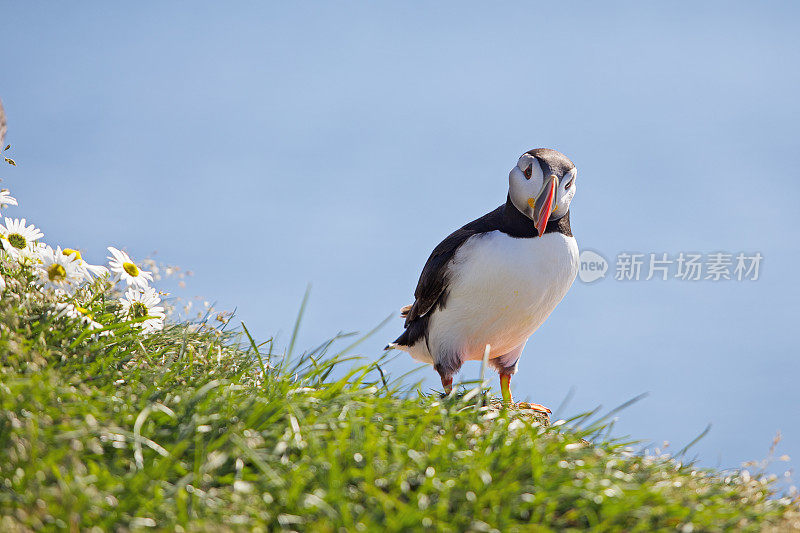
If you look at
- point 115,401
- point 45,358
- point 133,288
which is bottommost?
point 115,401

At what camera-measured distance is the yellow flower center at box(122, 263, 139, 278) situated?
546 centimetres

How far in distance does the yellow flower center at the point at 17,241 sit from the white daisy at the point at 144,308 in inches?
34.5

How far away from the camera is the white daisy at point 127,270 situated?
5422 mm

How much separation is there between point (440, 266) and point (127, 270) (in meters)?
2.48

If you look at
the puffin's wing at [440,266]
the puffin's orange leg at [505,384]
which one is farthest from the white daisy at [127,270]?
the puffin's orange leg at [505,384]

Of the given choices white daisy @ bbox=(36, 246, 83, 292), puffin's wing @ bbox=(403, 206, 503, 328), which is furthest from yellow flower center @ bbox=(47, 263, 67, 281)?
puffin's wing @ bbox=(403, 206, 503, 328)

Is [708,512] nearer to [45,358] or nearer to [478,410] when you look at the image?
[478,410]

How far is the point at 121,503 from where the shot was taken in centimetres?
307

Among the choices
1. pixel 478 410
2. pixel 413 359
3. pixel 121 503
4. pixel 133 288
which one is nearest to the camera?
pixel 121 503

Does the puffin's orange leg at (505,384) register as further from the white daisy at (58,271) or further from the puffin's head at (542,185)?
the white daisy at (58,271)

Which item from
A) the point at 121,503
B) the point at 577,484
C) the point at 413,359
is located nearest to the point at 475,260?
the point at 413,359

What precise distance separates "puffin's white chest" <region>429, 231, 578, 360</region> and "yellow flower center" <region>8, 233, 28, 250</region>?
3.26 meters

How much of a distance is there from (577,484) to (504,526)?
0.45 metres

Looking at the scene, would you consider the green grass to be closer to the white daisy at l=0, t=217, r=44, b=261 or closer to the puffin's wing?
the white daisy at l=0, t=217, r=44, b=261
